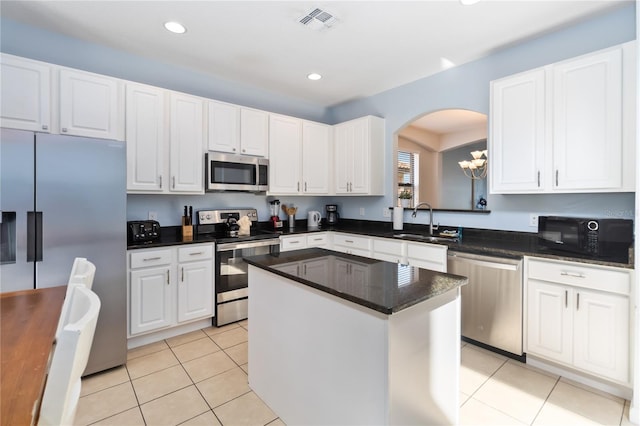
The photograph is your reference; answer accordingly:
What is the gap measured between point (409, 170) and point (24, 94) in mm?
4974

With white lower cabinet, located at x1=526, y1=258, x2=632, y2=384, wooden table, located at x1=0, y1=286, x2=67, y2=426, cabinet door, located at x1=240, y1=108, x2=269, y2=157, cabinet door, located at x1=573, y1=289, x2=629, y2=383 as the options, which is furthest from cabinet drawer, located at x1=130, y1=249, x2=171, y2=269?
cabinet door, located at x1=573, y1=289, x2=629, y2=383

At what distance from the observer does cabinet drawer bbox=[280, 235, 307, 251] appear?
3656 mm

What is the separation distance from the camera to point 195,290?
119 inches

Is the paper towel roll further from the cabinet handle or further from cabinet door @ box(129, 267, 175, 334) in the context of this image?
cabinet door @ box(129, 267, 175, 334)

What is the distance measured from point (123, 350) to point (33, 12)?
2.75 meters

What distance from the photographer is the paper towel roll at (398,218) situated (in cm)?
381

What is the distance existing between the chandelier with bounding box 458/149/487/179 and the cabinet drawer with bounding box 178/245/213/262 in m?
3.93

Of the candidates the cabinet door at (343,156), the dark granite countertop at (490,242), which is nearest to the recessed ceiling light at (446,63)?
the cabinet door at (343,156)

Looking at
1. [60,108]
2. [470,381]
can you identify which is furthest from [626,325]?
[60,108]

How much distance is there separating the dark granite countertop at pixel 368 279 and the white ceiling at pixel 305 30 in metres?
1.88

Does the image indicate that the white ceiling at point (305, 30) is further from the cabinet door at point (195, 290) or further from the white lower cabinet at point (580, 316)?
the cabinet door at point (195, 290)

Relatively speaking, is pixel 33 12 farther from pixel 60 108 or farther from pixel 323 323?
pixel 323 323

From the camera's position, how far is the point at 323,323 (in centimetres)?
154

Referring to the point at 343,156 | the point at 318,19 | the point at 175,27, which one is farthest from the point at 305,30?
the point at 343,156
